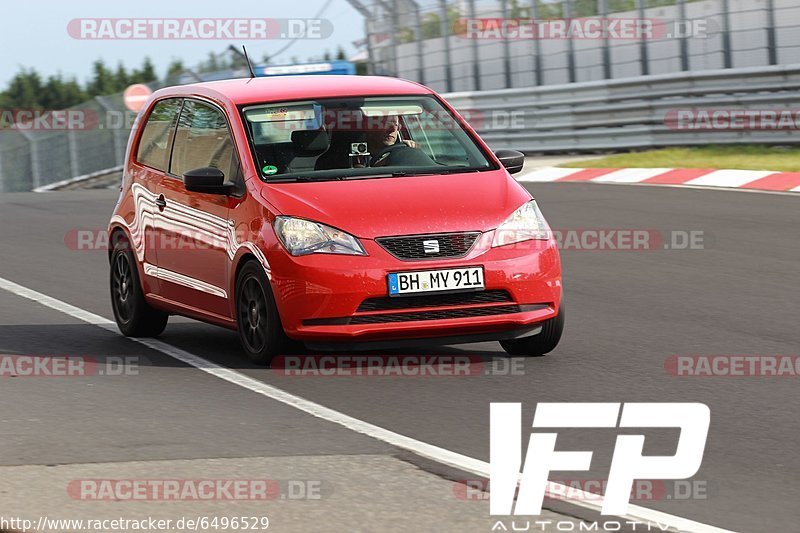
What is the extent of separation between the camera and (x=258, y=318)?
868 centimetres

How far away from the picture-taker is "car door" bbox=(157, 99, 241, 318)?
912cm

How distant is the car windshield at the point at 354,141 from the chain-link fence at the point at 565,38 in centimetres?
1357

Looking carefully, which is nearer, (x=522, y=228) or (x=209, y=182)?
(x=522, y=228)

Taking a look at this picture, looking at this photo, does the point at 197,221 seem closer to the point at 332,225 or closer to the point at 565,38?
the point at 332,225

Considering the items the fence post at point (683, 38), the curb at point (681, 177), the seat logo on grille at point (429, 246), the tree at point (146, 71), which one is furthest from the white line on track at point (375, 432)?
the tree at point (146, 71)

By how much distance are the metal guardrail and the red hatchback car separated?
12698 millimetres

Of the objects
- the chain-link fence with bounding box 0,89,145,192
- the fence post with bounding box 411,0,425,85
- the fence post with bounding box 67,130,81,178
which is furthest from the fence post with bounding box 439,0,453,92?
the fence post with bounding box 67,130,81,178

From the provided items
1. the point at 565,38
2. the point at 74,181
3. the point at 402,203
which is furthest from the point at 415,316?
the point at 74,181

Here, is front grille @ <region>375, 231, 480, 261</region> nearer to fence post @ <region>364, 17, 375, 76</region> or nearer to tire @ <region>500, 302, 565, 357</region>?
tire @ <region>500, 302, 565, 357</region>

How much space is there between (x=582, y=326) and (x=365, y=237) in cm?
232

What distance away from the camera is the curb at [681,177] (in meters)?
18.5

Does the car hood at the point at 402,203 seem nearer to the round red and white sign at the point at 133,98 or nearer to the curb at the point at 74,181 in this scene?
the round red and white sign at the point at 133,98

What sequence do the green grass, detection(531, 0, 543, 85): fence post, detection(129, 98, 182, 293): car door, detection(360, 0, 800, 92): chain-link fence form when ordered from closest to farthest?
1. detection(129, 98, 182, 293): car door
2. the green grass
3. detection(360, 0, 800, 92): chain-link fence
4. detection(531, 0, 543, 85): fence post

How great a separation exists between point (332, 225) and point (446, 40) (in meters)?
22.1
